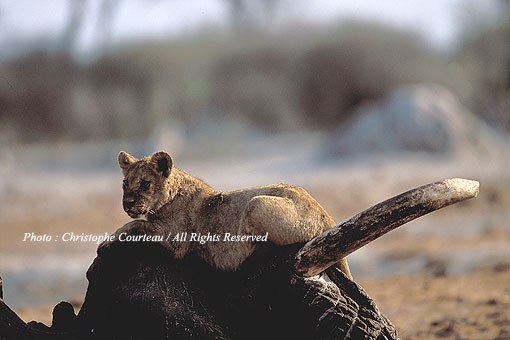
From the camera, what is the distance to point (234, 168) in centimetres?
1930

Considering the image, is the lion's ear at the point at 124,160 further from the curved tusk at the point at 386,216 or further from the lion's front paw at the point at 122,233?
the curved tusk at the point at 386,216

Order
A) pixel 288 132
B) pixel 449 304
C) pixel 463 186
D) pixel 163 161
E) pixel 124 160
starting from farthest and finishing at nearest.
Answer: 1. pixel 288 132
2. pixel 449 304
3. pixel 124 160
4. pixel 163 161
5. pixel 463 186

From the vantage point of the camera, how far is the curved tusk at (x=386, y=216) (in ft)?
10.6

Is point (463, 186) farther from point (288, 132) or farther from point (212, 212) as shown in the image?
point (288, 132)

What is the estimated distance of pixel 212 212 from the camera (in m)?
3.63

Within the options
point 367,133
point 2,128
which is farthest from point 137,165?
point 2,128

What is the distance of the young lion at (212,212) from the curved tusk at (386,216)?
0.20m

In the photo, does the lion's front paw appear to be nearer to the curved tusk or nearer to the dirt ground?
the curved tusk

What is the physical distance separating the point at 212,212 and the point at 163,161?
0.40 metres

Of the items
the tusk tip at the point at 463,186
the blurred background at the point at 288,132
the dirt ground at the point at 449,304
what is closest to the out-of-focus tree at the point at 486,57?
the blurred background at the point at 288,132

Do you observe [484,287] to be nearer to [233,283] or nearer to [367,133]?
[233,283]

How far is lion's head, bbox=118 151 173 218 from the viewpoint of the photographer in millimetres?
3479

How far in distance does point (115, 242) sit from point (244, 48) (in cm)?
2882

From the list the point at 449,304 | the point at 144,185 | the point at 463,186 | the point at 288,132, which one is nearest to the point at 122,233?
the point at 144,185
